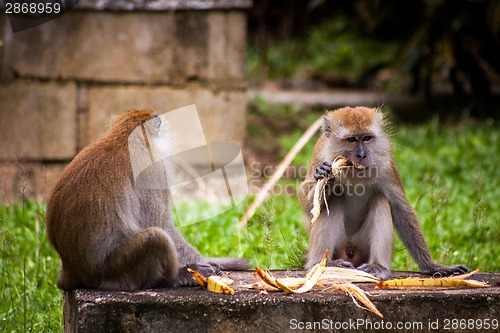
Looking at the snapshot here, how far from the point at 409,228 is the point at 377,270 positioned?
22.2 inches

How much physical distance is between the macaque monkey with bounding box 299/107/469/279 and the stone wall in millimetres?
3685

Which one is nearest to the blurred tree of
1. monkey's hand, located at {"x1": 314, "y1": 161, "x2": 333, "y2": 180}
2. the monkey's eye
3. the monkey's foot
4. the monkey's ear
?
the monkey's ear

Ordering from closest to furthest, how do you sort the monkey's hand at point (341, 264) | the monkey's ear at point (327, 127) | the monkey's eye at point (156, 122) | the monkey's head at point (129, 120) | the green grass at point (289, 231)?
the monkey's head at point (129, 120) → the monkey's eye at point (156, 122) → the monkey's hand at point (341, 264) → the green grass at point (289, 231) → the monkey's ear at point (327, 127)

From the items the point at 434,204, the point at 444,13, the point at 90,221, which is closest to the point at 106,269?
the point at 90,221

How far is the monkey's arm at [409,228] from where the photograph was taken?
5460mm

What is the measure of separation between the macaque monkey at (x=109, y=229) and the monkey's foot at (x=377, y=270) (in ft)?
3.99

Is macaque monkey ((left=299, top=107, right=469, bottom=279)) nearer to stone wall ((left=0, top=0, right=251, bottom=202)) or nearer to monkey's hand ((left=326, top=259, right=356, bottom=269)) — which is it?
monkey's hand ((left=326, top=259, right=356, bottom=269))

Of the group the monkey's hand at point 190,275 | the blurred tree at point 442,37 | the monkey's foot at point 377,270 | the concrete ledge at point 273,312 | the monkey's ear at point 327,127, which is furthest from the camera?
the blurred tree at point 442,37

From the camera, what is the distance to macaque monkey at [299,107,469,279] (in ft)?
17.9

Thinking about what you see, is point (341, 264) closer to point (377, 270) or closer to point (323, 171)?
Result: point (377, 270)

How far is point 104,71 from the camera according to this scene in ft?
30.1

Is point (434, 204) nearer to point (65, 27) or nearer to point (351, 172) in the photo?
point (351, 172)

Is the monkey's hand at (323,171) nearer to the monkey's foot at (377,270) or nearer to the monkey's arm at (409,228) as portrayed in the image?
the monkey's arm at (409,228)

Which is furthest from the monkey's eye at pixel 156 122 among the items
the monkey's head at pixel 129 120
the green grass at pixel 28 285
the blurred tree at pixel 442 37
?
the blurred tree at pixel 442 37
